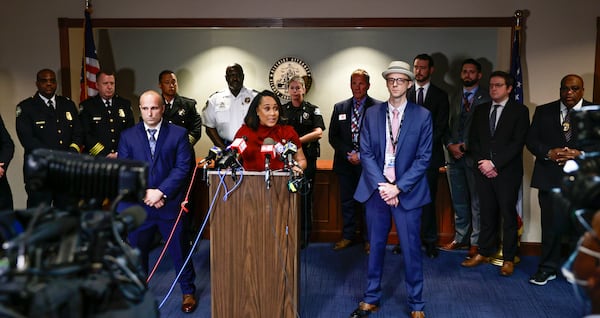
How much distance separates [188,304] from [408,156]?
1.71 metres

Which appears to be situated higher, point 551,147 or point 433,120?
point 433,120

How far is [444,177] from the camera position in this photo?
5453 mm

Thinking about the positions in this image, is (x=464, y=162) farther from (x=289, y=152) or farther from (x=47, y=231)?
(x=47, y=231)

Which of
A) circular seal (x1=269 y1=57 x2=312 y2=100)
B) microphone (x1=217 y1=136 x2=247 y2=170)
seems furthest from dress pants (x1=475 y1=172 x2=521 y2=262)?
circular seal (x1=269 y1=57 x2=312 y2=100)

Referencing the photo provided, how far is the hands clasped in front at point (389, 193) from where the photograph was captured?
141 inches

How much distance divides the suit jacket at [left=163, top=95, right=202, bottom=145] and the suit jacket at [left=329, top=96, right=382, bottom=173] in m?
1.25

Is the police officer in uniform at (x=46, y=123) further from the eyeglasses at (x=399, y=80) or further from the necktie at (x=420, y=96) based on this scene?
the necktie at (x=420, y=96)

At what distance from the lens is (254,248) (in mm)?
3371

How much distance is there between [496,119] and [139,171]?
339 centimetres

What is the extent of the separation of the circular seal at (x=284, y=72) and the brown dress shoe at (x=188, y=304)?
12.0 ft

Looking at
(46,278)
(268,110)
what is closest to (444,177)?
(268,110)

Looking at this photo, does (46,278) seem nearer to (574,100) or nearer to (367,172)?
(367,172)

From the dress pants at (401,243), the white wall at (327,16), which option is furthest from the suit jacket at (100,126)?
the dress pants at (401,243)

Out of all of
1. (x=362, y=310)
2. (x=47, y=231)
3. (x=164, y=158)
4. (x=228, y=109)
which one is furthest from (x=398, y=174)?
(x=47, y=231)
